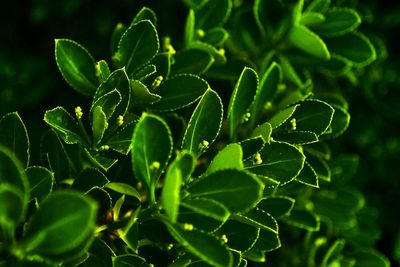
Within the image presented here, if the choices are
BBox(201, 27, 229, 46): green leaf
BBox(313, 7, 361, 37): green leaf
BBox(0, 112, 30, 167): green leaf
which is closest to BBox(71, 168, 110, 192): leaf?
BBox(0, 112, 30, 167): green leaf

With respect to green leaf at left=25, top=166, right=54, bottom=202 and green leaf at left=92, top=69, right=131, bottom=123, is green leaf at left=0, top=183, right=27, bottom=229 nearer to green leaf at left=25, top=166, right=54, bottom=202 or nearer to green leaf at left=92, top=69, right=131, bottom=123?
green leaf at left=25, top=166, right=54, bottom=202

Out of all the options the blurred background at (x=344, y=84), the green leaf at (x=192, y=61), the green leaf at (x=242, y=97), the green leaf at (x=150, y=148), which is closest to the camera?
the green leaf at (x=150, y=148)

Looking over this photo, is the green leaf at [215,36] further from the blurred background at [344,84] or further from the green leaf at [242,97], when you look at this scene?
the blurred background at [344,84]

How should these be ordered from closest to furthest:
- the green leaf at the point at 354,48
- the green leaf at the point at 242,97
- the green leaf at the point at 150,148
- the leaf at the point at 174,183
Answer: the leaf at the point at 174,183 → the green leaf at the point at 150,148 → the green leaf at the point at 242,97 → the green leaf at the point at 354,48

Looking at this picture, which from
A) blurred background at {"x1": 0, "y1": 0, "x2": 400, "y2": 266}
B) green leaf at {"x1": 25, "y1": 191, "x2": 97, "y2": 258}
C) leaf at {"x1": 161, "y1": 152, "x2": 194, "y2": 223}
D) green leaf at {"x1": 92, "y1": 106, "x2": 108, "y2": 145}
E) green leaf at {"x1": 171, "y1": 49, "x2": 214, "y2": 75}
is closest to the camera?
green leaf at {"x1": 25, "y1": 191, "x2": 97, "y2": 258}

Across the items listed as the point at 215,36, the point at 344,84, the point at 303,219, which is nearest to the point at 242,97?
the point at 215,36

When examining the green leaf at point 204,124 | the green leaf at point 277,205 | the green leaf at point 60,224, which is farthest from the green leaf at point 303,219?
the green leaf at point 60,224
